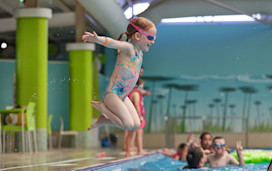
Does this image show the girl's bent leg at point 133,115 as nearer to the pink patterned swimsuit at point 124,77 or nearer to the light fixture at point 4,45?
the pink patterned swimsuit at point 124,77

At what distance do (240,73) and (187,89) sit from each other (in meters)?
1.89

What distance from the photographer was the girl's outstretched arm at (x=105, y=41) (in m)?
2.54

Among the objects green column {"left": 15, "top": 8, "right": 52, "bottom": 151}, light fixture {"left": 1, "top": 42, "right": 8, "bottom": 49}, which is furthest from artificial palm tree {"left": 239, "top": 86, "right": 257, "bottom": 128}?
light fixture {"left": 1, "top": 42, "right": 8, "bottom": 49}

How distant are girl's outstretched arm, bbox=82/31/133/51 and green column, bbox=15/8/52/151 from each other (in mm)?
989

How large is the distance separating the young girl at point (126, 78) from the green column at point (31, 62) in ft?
2.64

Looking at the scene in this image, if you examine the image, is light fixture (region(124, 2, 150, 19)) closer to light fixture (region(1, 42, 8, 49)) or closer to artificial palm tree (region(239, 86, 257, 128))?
light fixture (region(1, 42, 8, 49))

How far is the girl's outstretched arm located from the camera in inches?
100.0

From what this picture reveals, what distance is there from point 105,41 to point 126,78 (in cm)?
41

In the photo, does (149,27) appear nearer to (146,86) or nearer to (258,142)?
(258,142)

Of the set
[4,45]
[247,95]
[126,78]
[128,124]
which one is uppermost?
[4,45]

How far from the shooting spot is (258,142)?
1338cm

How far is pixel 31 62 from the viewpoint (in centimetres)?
525

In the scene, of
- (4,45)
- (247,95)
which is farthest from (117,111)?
(247,95)

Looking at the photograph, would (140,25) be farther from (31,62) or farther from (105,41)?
(31,62)
